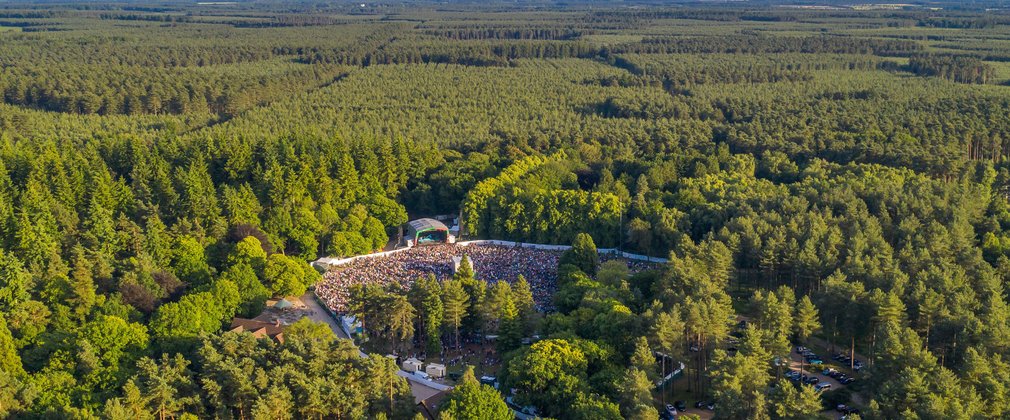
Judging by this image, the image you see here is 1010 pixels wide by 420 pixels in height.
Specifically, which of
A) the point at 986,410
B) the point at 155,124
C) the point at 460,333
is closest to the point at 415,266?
the point at 460,333

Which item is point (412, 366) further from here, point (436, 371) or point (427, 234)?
point (427, 234)

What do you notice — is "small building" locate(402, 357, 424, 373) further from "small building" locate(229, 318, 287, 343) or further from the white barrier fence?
the white barrier fence

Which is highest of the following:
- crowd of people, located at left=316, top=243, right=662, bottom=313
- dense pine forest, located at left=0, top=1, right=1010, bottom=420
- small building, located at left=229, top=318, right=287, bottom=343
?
dense pine forest, located at left=0, top=1, right=1010, bottom=420

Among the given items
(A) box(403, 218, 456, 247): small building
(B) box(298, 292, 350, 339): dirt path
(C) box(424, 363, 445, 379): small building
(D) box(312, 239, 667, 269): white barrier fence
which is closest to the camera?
(C) box(424, 363, 445, 379): small building

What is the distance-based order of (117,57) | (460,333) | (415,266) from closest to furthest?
(460,333)
(415,266)
(117,57)

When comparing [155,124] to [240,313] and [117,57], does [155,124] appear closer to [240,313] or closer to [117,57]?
[240,313]

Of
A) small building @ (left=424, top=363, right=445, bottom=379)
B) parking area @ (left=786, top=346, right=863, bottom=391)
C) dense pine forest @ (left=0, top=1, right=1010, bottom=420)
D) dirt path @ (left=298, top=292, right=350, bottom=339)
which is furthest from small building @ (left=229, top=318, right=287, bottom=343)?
parking area @ (left=786, top=346, right=863, bottom=391)
